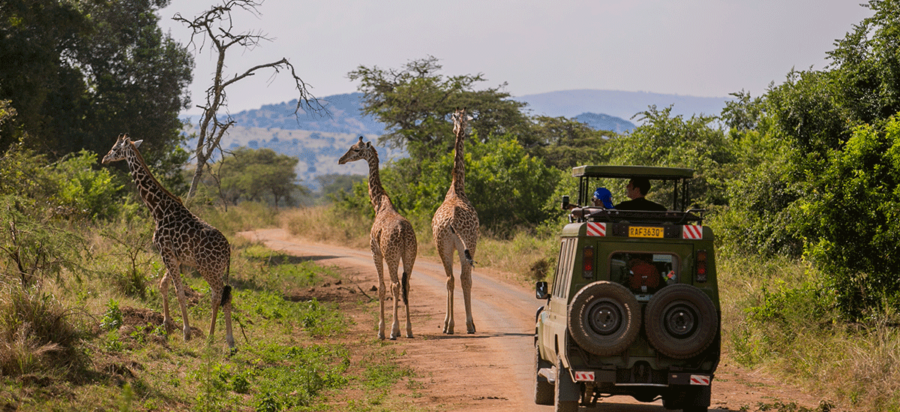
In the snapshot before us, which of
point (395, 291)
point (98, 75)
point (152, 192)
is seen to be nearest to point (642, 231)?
point (395, 291)

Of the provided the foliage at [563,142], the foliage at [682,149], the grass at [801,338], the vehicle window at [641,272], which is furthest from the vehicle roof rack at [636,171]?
the foliage at [563,142]

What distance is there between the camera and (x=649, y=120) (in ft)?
67.1

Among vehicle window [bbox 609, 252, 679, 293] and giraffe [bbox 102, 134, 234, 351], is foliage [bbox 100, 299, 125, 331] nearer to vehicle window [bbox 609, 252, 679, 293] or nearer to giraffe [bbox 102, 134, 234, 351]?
giraffe [bbox 102, 134, 234, 351]

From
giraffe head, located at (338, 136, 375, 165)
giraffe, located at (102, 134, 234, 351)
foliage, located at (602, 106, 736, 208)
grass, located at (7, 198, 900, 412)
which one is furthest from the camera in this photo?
foliage, located at (602, 106, 736, 208)

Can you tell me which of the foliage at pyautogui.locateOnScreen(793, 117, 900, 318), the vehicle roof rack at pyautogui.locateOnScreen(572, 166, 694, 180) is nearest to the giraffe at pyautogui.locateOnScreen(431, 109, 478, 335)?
the vehicle roof rack at pyautogui.locateOnScreen(572, 166, 694, 180)

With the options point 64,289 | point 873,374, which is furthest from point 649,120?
point 64,289

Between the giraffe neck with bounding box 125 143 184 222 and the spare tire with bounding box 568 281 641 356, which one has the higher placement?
the giraffe neck with bounding box 125 143 184 222

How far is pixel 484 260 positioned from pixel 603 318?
1641cm

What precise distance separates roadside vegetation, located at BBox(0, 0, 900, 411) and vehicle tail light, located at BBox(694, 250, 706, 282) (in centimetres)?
252

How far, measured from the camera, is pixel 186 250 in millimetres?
10438

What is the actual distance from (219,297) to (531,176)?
57.0ft

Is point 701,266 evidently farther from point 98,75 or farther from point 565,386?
point 98,75

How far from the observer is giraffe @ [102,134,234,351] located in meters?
10.3

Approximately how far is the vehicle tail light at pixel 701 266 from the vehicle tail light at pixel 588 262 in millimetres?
911
